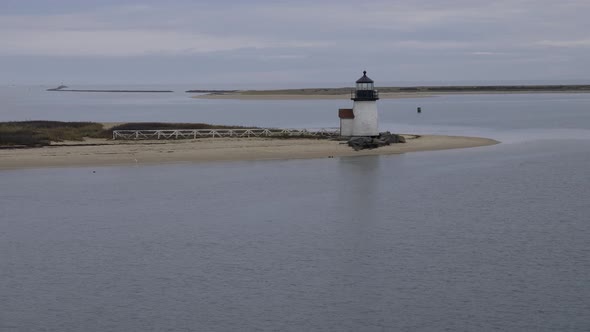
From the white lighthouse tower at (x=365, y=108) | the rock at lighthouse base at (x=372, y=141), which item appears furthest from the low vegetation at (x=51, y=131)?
the rock at lighthouse base at (x=372, y=141)

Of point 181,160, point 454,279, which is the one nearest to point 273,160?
point 181,160

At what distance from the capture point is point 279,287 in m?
17.8

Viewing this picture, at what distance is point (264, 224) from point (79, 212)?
615 centimetres

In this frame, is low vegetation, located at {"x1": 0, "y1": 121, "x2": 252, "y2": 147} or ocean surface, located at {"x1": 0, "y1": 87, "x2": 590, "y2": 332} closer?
ocean surface, located at {"x1": 0, "y1": 87, "x2": 590, "y2": 332}

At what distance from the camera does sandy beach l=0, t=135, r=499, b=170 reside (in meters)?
38.1

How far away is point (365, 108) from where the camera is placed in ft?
142

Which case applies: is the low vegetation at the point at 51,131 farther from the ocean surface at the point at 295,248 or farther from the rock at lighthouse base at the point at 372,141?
the rock at lighthouse base at the point at 372,141

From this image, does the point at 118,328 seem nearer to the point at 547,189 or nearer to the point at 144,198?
the point at 144,198

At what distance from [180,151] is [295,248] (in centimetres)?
2074

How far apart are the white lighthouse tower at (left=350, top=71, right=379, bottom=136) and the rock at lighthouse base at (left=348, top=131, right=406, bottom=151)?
479 mm

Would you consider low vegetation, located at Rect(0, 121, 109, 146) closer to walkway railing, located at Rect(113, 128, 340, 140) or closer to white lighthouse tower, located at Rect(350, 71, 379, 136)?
walkway railing, located at Rect(113, 128, 340, 140)

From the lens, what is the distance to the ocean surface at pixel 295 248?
16.1 meters

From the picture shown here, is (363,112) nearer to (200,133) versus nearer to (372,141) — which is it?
(372,141)

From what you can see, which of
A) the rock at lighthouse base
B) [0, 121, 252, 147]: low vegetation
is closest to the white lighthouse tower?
the rock at lighthouse base
